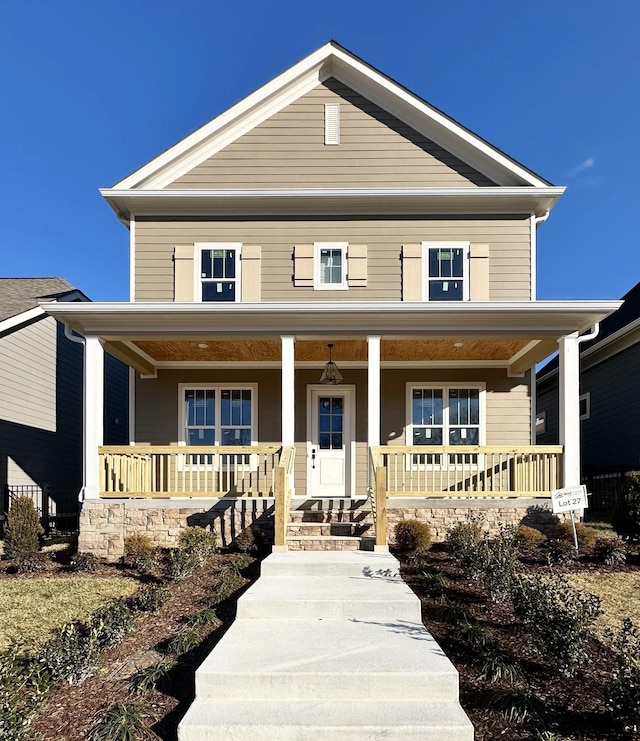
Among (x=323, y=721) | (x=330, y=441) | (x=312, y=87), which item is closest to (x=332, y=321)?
(x=330, y=441)

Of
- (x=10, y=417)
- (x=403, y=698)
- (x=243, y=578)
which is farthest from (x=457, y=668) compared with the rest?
(x=10, y=417)

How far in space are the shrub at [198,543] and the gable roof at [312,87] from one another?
6699 millimetres

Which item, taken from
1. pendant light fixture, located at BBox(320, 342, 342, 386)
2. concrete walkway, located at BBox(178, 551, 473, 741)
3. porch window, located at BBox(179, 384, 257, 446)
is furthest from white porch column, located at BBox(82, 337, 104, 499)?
concrete walkway, located at BBox(178, 551, 473, 741)

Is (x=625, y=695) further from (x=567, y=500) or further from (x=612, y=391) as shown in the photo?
(x=612, y=391)

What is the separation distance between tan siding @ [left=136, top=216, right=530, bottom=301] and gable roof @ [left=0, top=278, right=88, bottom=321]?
141 inches

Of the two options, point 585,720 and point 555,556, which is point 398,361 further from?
point 585,720

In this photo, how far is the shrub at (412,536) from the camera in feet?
27.6

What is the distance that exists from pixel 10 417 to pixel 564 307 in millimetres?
11163

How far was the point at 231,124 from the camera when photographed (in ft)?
37.9

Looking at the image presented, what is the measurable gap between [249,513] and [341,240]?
18.3ft

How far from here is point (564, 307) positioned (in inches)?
358

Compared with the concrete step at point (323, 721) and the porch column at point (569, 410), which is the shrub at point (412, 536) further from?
the concrete step at point (323, 721)

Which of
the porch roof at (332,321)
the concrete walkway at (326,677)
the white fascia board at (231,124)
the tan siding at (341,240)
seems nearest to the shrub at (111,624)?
the concrete walkway at (326,677)

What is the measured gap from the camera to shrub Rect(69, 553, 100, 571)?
26.7 ft
